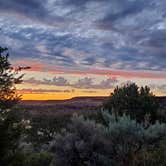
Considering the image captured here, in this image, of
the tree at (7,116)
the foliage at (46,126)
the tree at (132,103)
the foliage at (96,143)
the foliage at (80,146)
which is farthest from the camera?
the foliage at (46,126)

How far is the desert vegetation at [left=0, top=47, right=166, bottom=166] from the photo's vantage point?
1919 centimetres

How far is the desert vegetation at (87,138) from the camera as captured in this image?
1919 cm

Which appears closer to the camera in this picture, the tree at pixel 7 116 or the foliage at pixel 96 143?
the tree at pixel 7 116

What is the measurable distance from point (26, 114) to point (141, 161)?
5.85 metres

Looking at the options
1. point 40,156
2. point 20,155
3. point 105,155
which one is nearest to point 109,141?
point 105,155

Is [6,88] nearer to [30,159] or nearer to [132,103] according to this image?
[30,159]

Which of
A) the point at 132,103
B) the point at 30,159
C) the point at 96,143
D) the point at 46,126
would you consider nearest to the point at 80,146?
the point at 96,143

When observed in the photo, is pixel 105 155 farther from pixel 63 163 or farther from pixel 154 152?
pixel 154 152

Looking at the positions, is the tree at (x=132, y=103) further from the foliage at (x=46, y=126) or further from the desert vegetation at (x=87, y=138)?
the foliage at (x=46, y=126)

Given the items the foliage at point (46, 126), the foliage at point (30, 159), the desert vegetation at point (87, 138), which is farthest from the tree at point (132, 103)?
the foliage at point (30, 159)

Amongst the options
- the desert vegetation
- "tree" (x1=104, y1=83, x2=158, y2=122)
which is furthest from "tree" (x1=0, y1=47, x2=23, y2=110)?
"tree" (x1=104, y1=83, x2=158, y2=122)

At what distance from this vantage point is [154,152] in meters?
23.5

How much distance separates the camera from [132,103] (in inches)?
1820

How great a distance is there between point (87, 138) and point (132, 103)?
19077 millimetres
